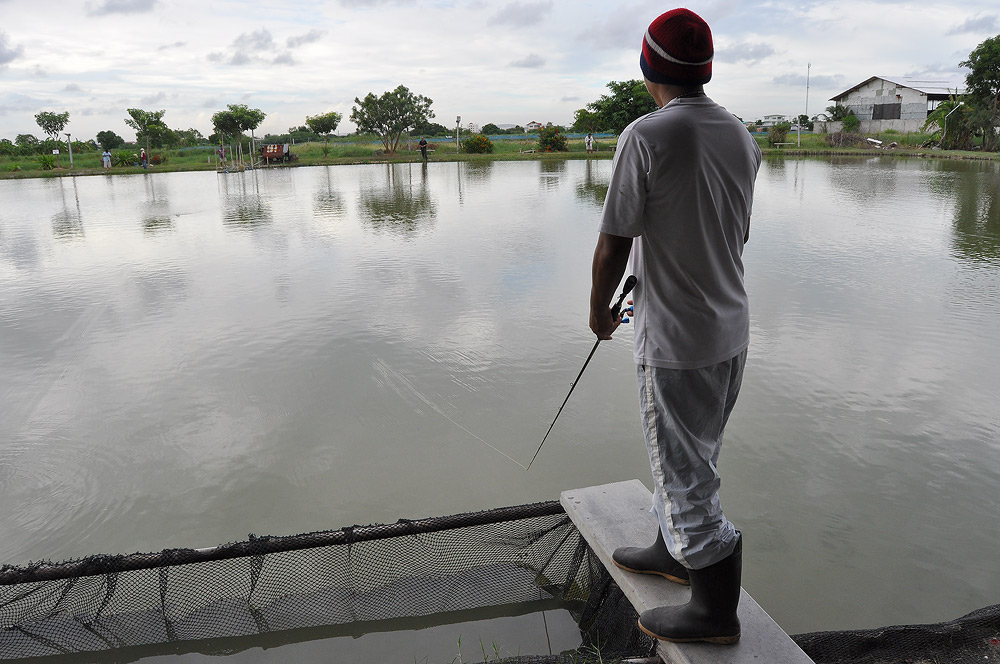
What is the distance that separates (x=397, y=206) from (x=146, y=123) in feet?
103

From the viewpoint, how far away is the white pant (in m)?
1.63

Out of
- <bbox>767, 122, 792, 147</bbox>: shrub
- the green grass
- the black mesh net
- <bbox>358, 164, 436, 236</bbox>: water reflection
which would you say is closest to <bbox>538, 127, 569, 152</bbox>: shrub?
the green grass

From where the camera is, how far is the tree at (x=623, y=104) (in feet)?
127

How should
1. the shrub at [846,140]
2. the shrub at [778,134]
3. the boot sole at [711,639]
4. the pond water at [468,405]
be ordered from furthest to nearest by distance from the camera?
the shrub at [778,134], the shrub at [846,140], the pond water at [468,405], the boot sole at [711,639]

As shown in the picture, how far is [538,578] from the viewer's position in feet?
8.29

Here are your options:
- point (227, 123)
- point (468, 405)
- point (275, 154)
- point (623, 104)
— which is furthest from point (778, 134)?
point (468, 405)

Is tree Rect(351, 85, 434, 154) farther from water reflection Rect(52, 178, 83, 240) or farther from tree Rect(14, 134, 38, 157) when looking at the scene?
water reflection Rect(52, 178, 83, 240)

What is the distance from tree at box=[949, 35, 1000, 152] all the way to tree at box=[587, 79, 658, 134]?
14.9 meters

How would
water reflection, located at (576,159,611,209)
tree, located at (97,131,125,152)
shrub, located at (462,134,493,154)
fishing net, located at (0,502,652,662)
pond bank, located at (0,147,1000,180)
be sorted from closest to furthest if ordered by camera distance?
1. fishing net, located at (0,502,652,662)
2. water reflection, located at (576,159,611,209)
3. pond bank, located at (0,147,1000,180)
4. shrub, located at (462,134,493,154)
5. tree, located at (97,131,125,152)

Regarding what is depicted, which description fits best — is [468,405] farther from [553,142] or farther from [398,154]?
[398,154]

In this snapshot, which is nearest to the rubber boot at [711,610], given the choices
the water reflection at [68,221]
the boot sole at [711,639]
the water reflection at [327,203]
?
the boot sole at [711,639]

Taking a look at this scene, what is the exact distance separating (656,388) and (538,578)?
3.86ft

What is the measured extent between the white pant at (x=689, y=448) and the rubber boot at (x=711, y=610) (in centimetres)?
4

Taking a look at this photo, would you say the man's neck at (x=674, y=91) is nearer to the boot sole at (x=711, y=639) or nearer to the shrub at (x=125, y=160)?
the boot sole at (x=711, y=639)
